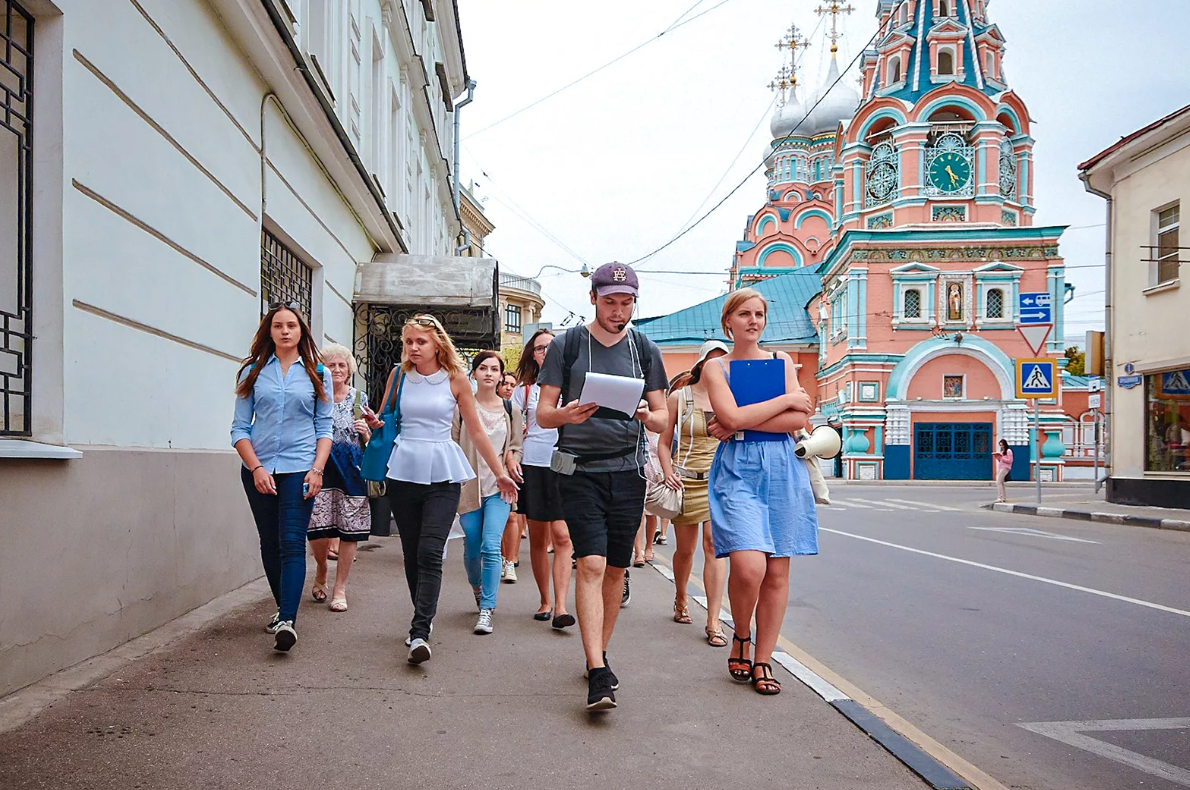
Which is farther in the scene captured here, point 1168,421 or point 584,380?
point 1168,421

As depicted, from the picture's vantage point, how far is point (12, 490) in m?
4.16

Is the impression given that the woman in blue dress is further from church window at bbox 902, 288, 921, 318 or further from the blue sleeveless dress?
church window at bbox 902, 288, 921, 318

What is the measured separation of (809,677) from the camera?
17.1 ft

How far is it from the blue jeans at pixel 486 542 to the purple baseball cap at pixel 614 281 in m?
2.30

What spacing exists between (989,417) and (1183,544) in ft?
101

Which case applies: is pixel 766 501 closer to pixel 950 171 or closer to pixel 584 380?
pixel 584 380

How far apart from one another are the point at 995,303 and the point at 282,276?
4002 cm

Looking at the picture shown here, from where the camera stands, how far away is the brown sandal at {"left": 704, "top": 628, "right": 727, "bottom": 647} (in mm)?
6137

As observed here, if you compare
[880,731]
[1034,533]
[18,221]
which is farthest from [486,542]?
[1034,533]

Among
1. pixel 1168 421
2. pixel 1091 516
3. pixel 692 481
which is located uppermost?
pixel 1168 421

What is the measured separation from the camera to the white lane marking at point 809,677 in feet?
15.8

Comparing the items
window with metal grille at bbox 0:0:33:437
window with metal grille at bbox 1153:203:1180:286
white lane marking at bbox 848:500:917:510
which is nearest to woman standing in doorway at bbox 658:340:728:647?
window with metal grille at bbox 0:0:33:437

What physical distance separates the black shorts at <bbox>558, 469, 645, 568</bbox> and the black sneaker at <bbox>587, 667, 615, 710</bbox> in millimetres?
537

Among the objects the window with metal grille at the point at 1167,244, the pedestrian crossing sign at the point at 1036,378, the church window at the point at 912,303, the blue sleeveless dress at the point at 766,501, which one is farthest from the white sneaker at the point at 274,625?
the church window at the point at 912,303
